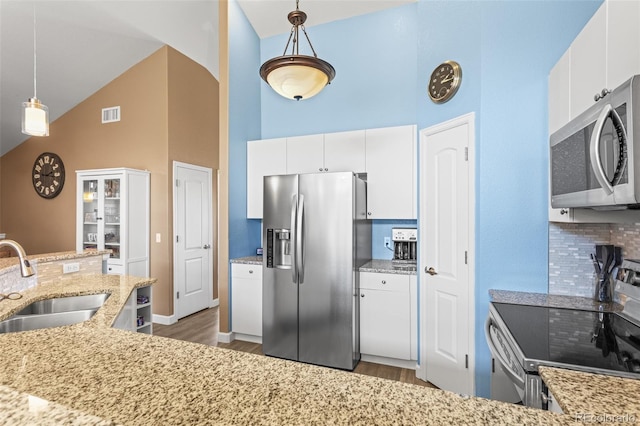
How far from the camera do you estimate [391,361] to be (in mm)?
2904

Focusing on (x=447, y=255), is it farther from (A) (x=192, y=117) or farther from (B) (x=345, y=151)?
(A) (x=192, y=117)

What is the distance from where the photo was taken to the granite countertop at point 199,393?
0.63 metres

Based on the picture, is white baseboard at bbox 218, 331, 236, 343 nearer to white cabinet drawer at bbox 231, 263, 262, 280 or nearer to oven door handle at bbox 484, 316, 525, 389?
white cabinet drawer at bbox 231, 263, 262, 280

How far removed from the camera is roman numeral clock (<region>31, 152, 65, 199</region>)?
4818 millimetres

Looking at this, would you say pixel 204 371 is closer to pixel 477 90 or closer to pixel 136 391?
pixel 136 391

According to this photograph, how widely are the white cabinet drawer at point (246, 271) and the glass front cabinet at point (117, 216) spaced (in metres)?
1.48

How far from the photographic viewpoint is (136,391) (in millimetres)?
732

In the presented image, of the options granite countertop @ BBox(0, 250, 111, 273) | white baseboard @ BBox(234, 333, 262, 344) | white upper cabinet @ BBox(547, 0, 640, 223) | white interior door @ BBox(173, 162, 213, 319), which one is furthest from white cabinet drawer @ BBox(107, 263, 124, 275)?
white upper cabinet @ BBox(547, 0, 640, 223)

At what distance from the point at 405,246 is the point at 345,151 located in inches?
46.0

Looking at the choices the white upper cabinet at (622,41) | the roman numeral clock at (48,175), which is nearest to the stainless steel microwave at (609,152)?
the white upper cabinet at (622,41)

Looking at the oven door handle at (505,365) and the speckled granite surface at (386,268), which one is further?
the speckled granite surface at (386,268)

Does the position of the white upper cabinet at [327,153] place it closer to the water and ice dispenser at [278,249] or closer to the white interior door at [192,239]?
the water and ice dispenser at [278,249]

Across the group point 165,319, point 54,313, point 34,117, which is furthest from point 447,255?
point 165,319

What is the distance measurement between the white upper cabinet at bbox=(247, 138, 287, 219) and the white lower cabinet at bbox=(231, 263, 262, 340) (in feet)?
2.11
